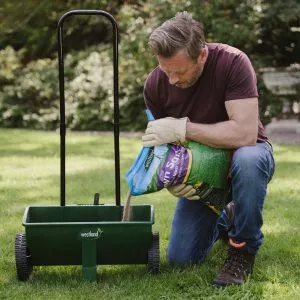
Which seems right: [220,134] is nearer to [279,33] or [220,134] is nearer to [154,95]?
[154,95]

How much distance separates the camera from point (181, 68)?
2680mm

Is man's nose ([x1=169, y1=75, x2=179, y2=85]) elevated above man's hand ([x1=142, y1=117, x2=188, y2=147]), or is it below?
above

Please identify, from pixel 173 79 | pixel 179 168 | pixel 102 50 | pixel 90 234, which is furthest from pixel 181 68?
pixel 102 50

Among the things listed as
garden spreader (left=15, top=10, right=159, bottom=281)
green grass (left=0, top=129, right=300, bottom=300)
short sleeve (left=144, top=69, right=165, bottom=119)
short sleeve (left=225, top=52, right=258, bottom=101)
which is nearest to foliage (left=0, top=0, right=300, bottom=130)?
green grass (left=0, top=129, right=300, bottom=300)

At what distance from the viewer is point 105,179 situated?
553 cm

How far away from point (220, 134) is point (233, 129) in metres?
0.05

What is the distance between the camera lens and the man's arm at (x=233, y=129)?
270 cm

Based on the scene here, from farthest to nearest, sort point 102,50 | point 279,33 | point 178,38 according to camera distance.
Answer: point 102,50
point 279,33
point 178,38

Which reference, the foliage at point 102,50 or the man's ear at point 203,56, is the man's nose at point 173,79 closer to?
the man's ear at point 203,56

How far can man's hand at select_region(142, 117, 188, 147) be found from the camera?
2689 mm

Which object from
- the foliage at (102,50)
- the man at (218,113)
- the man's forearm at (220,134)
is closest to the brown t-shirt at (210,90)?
the man at (218,113)

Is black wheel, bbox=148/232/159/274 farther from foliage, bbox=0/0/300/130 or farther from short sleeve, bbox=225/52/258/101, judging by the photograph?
foliage, bbox=0/0/300/130

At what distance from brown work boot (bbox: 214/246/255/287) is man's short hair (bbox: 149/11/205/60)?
30.4 inches

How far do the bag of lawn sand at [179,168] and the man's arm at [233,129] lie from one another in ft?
0.13
